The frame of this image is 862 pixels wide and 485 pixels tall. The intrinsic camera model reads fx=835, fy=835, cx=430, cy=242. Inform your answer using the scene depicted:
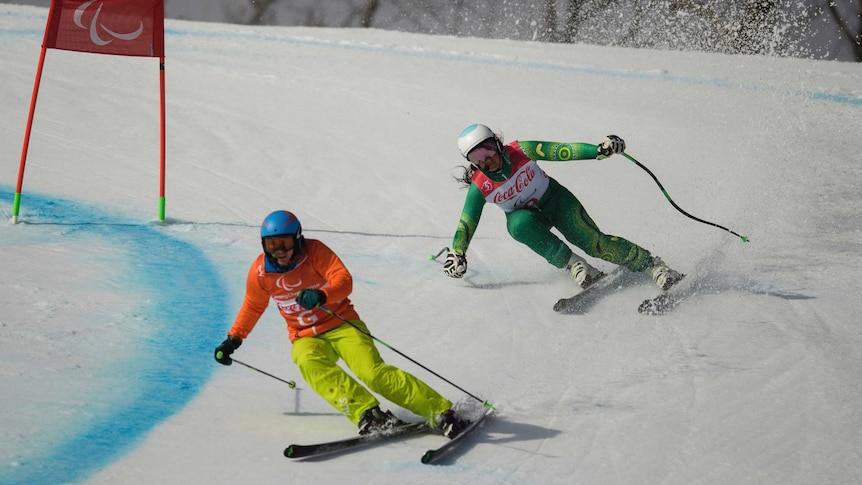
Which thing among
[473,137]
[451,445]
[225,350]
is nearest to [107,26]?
[473,137]

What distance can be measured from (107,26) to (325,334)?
13.0 feet

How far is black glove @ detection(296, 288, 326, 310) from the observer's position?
11.9ft

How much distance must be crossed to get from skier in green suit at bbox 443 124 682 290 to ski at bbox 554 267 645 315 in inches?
3.2

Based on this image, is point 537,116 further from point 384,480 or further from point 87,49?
point 384,480

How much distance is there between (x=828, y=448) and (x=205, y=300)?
3864 millimetres

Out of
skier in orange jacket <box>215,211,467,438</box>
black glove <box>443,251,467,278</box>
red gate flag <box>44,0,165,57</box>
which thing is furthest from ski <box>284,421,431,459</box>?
red gate flag <box>44,0,165,57</box>

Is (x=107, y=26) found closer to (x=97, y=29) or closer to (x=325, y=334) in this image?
(x=97, y=29)

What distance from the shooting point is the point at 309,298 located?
3.63 meters

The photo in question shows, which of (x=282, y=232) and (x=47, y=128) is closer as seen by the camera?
(x=282, y=232)

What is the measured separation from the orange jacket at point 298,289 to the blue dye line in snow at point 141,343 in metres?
0.68

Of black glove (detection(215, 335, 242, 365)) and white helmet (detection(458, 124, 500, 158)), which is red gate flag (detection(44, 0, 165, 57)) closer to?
white helmet (detection(458, 124, 500, 158))

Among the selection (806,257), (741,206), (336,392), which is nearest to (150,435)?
(336,392)

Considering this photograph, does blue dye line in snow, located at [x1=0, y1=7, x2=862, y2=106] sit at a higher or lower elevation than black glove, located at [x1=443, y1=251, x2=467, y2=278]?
higher

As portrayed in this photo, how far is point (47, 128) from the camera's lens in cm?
961
